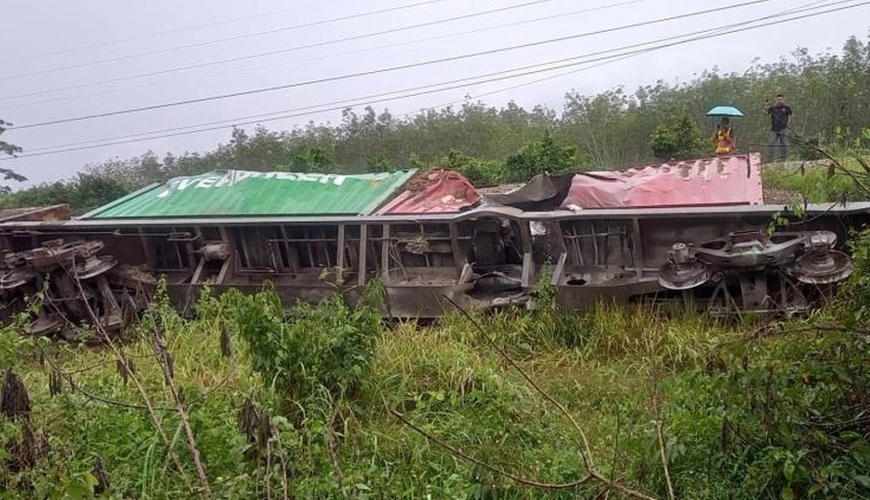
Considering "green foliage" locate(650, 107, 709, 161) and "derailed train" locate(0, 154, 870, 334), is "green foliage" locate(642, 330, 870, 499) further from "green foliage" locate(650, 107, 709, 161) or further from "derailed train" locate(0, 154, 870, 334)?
"green foliage" locate(650, 107, 709, 161)

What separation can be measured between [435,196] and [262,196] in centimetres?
224

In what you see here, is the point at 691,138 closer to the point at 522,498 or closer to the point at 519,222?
the point at 519,222

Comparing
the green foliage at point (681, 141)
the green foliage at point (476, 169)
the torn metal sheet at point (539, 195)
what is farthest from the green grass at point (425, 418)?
the green foliage at point (681, 141)

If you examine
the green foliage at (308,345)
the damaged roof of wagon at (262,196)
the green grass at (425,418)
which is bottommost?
the green grass at (425,418)

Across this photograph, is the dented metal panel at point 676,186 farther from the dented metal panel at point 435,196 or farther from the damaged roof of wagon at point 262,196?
the damaged roof of wagon at point 262,196

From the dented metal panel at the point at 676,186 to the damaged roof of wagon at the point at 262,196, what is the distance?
2.37 m

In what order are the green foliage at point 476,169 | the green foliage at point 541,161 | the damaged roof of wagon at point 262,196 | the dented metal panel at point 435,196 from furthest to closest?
the green foliage at point 476,169, the green foliage at point 541,161, the damaged roof of wagon at point 262,196, the dented metal panel at point 435,196

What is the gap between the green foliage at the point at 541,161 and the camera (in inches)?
473

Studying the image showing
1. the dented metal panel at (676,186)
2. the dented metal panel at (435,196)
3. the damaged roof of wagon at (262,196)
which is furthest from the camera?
the damaged roof of wagon at (262,196)

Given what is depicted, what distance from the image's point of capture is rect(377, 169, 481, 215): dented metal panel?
762 centimetres

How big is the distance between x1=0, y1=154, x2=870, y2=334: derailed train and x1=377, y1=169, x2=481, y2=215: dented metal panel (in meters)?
0.02

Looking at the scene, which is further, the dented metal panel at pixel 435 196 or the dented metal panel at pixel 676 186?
the dented metal panel at pixel 435 196

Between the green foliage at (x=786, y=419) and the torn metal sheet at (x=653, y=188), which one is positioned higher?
the torn metal sheet at (x=653, y=188)

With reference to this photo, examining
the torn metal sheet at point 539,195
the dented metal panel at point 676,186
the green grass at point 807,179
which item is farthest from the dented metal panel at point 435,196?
the green grass at point 807,179
